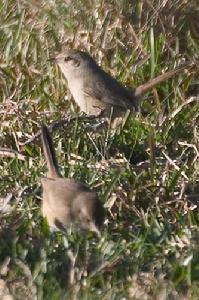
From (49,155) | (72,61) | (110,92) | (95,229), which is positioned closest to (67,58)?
(72,61)

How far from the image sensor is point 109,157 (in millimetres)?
7965

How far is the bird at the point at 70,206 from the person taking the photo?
6.55 meters

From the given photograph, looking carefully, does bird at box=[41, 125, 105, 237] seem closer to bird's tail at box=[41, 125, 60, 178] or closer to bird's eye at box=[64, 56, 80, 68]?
bird's tail at box=[41, 125, 60, 178]

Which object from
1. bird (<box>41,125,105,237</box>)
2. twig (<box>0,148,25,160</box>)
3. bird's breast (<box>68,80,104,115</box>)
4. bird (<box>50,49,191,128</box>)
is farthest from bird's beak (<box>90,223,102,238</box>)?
bird's breast (<box>68,80,104,115</box>)

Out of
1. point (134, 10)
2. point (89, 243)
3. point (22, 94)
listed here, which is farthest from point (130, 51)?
point (89, 243)

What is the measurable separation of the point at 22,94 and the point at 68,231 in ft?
9.12

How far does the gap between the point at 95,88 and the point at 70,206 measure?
2811 millimetres

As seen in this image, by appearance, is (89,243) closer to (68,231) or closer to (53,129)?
(68,231)

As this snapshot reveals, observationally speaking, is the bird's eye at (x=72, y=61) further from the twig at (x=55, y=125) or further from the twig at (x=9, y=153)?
the twig at (x=9, y=153)

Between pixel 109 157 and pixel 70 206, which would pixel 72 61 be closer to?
pixel 109 157

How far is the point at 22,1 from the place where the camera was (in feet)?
31.2

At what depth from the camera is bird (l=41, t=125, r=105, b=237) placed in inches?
258

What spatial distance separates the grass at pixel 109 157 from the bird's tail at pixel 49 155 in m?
0.20

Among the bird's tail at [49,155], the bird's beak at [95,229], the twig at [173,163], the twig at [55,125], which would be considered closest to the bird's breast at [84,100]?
the twig at [55,125]
